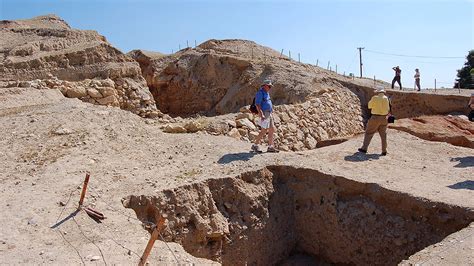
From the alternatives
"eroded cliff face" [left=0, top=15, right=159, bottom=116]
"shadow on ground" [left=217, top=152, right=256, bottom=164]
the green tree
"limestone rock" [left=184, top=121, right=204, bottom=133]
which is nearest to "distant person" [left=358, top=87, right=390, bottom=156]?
"shadow on ground" [left=217, top=152, right=256, bottom=164]

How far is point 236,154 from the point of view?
30.4 feet

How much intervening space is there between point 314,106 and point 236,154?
6.89 meters

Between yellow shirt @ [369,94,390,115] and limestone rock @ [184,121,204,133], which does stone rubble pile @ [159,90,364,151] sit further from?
yellow shirt @ [369,94,390,115]

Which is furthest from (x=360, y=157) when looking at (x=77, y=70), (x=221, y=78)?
(x=221, y=78)

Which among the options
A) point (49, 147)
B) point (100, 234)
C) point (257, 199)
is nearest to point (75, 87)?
point (49, 147)

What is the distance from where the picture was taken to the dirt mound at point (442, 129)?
41.0 feet

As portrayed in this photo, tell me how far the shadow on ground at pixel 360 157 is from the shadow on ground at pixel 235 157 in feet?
6.62

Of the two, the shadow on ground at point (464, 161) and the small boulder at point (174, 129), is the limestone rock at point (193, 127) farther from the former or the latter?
the shadow on ground at point (464, 161)

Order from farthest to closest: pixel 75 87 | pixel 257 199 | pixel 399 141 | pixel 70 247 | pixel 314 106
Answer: pixel 314 106 → pixel 75 87 → pixel 399 141 → pixel 257 199 → pixel 70 247

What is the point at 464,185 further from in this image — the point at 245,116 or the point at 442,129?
the point at 245,116

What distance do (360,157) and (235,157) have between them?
2.69 meters

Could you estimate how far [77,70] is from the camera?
14.2 m

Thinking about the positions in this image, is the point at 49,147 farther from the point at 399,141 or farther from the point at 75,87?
the point at 399,141

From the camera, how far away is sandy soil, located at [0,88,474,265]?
18.3 feet
